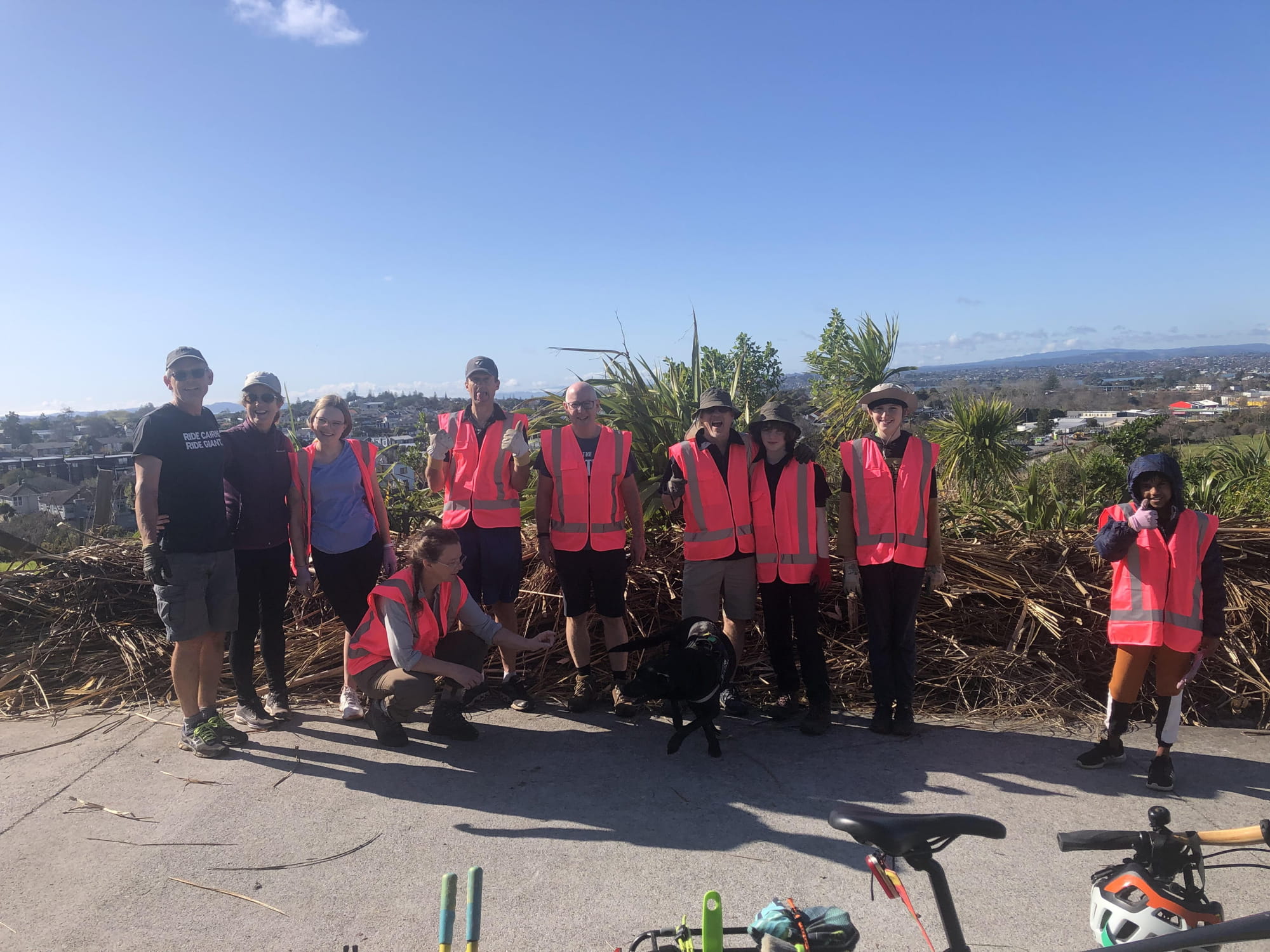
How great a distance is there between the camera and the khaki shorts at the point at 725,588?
171 inches

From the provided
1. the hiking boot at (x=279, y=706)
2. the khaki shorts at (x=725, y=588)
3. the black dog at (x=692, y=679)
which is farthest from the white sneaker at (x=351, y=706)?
the khaki shorts at (x=725, y=588)

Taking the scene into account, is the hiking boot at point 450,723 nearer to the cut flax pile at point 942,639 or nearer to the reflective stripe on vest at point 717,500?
the cut flax pile at point 942,639

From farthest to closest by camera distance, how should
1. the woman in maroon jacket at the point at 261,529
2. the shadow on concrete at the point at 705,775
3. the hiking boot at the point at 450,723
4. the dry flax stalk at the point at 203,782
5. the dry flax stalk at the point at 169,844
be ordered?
the woman in maroon jacket at the point at 261,529 → the hiking boot at the point at 450,723 → the dry flax stalk at the point at 203,782 → the shadow on concrete at the point at 705,775 → the dry flax stalk at the point at 169,844

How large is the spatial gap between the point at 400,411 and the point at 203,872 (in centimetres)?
819

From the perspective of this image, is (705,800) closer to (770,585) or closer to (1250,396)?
(770,585)

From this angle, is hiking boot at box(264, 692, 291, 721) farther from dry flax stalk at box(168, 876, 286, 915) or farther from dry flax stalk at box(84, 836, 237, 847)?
dry flax stalk at box(168, 876, 286, 915)

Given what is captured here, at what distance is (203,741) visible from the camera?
13.0 ft

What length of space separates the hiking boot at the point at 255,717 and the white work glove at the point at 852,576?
3.30 metres

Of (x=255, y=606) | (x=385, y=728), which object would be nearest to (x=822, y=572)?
(x=385, y=728)

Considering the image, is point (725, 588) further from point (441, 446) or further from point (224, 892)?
point (224, 892)

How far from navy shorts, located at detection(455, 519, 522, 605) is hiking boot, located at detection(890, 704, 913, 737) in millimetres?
2270

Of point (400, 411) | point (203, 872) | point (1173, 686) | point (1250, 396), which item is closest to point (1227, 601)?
point (1173, 686)

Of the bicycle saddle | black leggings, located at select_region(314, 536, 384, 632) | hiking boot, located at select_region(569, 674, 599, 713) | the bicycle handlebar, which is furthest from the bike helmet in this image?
black leggings, located at select_region(314, 536, 384, 632)

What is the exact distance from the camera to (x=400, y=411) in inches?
417
